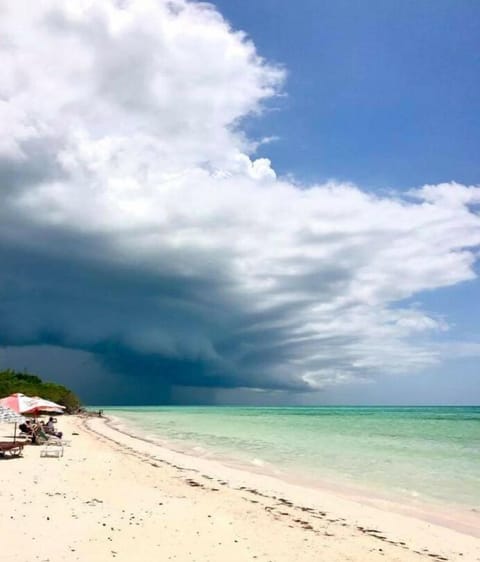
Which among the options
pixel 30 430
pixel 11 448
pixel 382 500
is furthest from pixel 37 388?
pixel 382 500

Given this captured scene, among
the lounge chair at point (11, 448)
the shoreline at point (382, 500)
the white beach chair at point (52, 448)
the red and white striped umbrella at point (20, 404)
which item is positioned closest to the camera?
the shoreline at point (382, 500)

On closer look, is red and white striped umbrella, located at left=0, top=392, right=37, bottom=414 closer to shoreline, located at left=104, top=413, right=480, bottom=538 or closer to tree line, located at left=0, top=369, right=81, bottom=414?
shoreline, located at left=104, top=413, right=480, bottom=538

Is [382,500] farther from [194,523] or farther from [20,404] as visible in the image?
[20,404]

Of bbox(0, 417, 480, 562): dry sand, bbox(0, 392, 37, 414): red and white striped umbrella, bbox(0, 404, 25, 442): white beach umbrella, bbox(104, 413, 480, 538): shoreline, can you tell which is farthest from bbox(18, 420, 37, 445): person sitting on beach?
bbox(0, 417, 480, 562): dry sand

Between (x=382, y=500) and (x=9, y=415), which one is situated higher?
(x=9, y=415)

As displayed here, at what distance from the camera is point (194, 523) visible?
10.4 m

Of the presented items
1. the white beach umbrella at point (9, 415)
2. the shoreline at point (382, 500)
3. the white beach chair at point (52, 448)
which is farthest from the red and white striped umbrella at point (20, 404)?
the shoreline at point (382, 500)

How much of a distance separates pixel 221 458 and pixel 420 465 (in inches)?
347

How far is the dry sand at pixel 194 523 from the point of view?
8.45 m

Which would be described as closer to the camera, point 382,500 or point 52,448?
point 382,500

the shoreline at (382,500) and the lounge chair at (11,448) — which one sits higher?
the lounge chair at (11,448)

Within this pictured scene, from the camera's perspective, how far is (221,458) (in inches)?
943

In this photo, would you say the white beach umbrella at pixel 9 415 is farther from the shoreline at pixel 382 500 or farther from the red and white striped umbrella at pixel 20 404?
the shoreline at pixel 382 500

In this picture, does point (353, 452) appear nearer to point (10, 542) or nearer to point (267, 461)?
point (267, 461)
